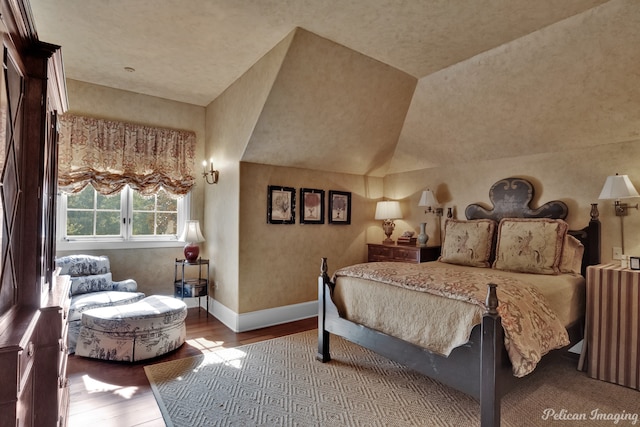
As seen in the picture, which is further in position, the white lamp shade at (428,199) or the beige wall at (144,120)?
the white lamp shade at (428,199)

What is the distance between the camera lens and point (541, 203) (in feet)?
11.3

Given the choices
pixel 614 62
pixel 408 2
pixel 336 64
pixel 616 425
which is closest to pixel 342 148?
pixel 336 64

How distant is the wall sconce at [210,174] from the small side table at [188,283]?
1.04 m

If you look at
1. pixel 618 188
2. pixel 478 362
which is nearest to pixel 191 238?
pixel 478 362

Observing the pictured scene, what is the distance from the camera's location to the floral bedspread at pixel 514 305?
1.80 meters

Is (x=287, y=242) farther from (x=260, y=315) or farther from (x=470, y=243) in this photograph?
(x=470, y=243)

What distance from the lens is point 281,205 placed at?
3982mm

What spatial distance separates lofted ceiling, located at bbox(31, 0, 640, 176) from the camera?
2.40 m

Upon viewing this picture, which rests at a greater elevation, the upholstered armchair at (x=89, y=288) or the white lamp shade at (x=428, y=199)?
the white lamp shade at (x=428, y=199)

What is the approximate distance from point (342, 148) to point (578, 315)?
2855 millimetres

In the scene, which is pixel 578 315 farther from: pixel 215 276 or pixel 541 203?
pixel 215 276

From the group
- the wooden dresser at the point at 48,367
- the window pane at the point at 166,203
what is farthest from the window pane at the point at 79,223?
the wooden dresser at the point at 48,367

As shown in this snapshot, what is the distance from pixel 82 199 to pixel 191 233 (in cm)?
127

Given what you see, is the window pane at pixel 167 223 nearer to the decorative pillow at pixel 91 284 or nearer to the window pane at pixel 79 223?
the window pane at pixel 79 223
